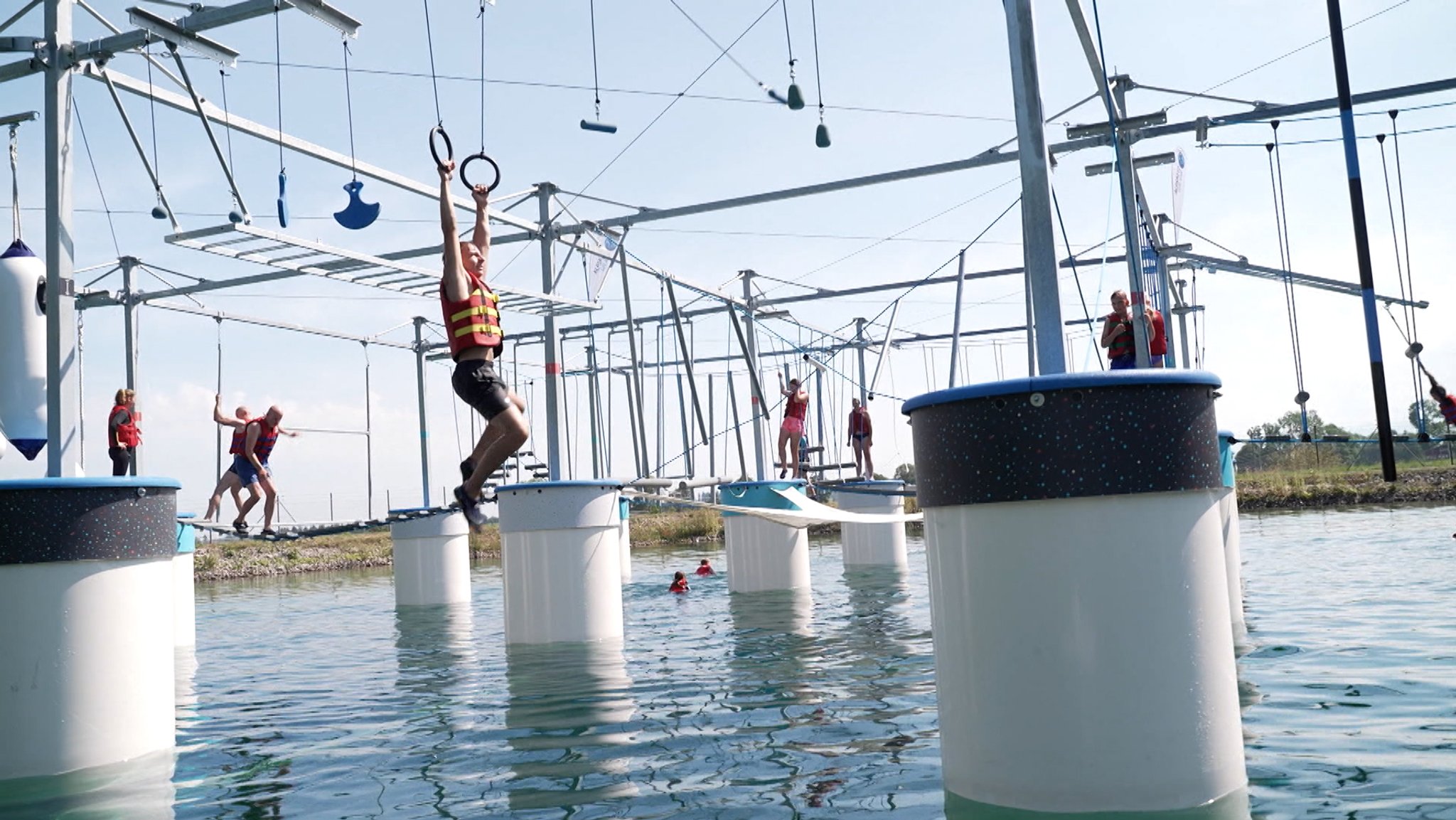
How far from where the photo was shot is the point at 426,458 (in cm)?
1883

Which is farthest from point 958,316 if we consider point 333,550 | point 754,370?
point 333,550

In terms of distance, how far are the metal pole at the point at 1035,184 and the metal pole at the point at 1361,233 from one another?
3.22 ft

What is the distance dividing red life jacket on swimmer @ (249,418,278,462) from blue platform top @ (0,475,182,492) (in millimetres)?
7603

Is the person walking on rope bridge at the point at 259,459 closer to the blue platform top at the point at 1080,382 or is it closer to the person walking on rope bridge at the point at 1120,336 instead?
the person walking on rope bridge at the point at 1120,336

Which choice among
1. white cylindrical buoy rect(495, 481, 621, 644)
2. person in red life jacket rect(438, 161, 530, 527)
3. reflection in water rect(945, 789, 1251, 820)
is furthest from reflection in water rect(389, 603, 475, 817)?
reflection in water rect(945, 789, 1251, 820)

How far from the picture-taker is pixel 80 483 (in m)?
5.25

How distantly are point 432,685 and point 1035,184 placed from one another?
572 centimetres

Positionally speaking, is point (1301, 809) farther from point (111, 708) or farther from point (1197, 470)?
point (111, 708)

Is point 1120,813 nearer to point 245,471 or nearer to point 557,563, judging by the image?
point 557,563

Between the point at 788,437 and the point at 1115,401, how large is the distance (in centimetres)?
1527

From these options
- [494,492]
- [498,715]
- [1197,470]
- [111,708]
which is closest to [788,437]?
[494,492]

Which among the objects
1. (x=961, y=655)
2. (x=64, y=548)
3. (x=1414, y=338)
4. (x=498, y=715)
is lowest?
(x=498, y=715)

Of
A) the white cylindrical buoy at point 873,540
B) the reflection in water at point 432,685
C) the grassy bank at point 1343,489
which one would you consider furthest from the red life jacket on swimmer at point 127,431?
the grassy bank at point 1343,489

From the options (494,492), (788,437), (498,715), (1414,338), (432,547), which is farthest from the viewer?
(788,437)
